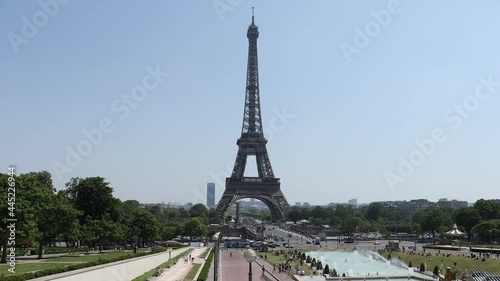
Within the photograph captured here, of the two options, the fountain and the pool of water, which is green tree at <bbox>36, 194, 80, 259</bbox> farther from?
the pool of water

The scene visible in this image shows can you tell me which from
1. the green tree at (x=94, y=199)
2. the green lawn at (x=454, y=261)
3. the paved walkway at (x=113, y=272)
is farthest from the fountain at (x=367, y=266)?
the green tree at (x=94, y=199)

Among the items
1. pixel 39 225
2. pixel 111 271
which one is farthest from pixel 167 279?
pixel 39 225

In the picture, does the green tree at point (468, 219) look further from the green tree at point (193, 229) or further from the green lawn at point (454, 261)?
the green tree at point (193, 229)

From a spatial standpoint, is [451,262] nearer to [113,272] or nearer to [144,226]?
[113,272]

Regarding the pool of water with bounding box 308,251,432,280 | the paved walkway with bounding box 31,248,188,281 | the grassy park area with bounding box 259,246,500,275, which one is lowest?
the pool of water with bounding box 308,251,432,280

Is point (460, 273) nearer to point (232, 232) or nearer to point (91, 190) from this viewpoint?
point (91, 190)

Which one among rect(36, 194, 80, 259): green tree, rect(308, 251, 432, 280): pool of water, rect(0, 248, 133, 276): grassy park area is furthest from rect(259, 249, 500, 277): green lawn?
rect(36, 194, 80, 259): green tree

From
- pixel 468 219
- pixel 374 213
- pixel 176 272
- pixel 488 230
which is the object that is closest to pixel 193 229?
pixel 468 219
